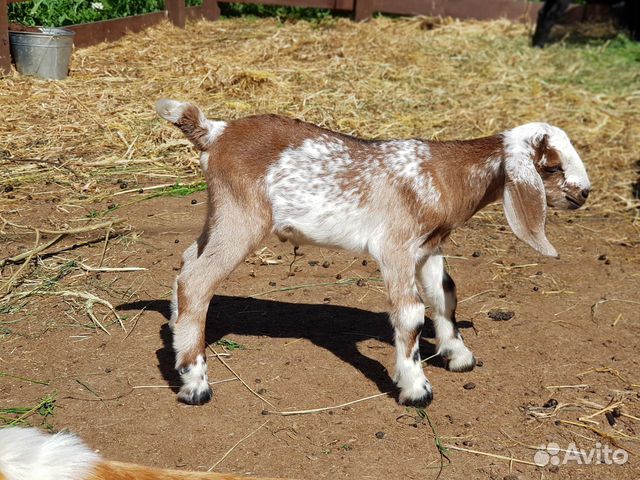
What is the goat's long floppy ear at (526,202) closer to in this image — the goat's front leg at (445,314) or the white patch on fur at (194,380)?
the goat's front leg at (445,314)

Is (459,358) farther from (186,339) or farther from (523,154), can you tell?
(186,339)

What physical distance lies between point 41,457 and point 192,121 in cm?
252

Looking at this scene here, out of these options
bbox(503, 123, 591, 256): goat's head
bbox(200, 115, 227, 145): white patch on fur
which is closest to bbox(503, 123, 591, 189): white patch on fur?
bbox(503, 123, 591, 256): goat's head

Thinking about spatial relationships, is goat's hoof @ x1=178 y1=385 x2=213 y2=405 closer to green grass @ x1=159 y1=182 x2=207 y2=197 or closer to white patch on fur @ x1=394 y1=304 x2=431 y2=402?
white patch on fur @ x1=394 y1=304 x2=431 y2=402

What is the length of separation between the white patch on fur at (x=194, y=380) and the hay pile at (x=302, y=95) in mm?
2552

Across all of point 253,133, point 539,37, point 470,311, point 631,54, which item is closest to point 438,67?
point 539,37

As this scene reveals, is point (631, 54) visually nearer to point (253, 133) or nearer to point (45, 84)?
point (45, 84)

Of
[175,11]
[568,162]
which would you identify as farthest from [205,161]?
[175,11]

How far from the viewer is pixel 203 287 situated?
4223mm

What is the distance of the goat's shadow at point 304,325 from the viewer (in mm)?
4785

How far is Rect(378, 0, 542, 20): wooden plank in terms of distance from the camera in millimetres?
12961

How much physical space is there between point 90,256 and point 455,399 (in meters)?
2.53

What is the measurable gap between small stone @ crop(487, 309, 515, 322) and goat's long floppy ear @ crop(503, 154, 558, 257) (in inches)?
36.4

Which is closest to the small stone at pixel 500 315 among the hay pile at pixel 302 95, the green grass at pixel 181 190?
the hay pile at pixel 302 95
